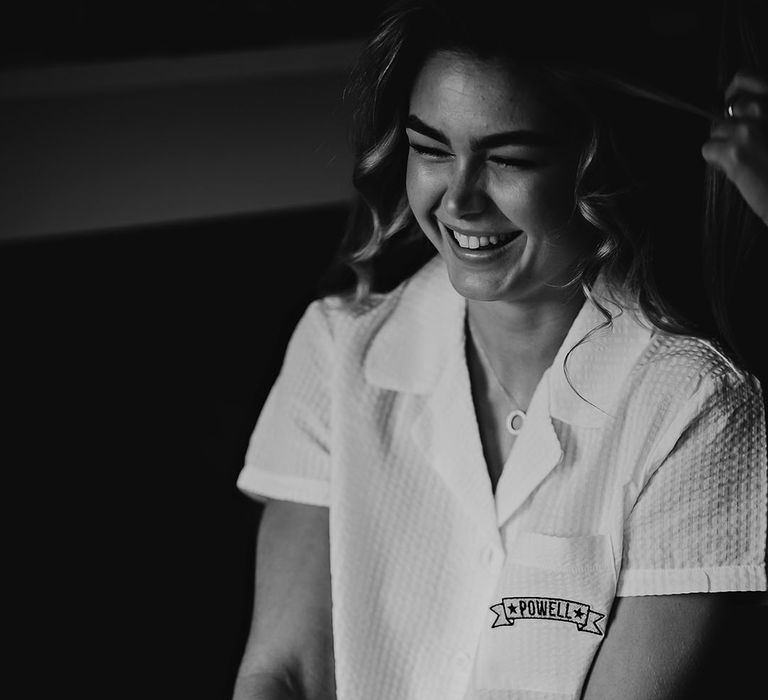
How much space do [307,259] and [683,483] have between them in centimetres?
74

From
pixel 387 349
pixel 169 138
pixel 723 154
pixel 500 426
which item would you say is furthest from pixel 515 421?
pixel 169 138

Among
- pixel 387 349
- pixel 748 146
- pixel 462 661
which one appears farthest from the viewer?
pixel 387 349

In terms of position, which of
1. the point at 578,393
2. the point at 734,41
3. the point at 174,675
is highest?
the point at 734,41

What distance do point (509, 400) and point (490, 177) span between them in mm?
315

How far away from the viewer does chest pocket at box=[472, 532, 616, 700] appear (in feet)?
3.76

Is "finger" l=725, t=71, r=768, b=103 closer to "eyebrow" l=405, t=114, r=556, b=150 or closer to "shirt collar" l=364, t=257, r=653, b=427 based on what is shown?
"eyebrow" l=405, t=114, r=556, b=150

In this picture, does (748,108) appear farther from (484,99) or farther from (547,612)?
(547,612)

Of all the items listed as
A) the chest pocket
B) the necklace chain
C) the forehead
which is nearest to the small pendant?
the necklace chain

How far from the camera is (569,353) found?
1227 millimetres

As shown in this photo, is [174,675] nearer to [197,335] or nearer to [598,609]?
[197,335]

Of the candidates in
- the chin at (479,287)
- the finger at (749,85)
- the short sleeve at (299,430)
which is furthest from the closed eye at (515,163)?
the short sleeve at (299,430)

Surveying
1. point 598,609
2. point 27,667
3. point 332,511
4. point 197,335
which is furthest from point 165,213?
point 598,609

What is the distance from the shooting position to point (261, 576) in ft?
4.40

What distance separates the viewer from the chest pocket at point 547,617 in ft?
3.76
